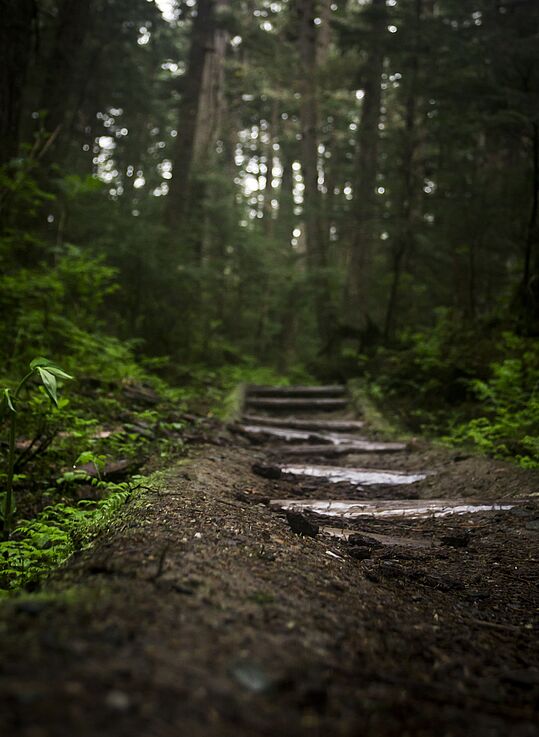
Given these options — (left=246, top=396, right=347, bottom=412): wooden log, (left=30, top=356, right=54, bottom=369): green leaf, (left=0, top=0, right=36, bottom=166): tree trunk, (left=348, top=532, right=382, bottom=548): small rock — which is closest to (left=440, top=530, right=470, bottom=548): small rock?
(left=348, top=532, right=382, bottom=548): small rock

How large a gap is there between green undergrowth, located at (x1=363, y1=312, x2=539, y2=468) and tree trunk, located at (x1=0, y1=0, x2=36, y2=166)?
5.94 m

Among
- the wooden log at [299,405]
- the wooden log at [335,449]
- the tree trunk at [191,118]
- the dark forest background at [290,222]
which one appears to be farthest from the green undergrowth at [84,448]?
the tree trunk at [191,118]

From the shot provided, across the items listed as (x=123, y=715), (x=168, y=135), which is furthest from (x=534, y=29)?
(x=123, y=715)

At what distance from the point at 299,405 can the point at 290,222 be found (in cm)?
1233

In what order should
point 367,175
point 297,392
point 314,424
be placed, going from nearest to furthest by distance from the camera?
point 314,424 → point 297,392 → point 367,175

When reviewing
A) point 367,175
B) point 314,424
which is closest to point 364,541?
point 314,424

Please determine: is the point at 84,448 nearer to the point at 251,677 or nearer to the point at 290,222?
the point at 251,677

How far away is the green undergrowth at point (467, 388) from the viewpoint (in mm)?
5121

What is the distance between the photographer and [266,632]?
143 centimetres

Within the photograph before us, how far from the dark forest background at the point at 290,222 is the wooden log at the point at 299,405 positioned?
660mm

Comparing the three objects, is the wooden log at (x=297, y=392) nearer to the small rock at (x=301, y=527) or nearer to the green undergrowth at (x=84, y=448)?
the green undergrowth at (x=84, y=448)

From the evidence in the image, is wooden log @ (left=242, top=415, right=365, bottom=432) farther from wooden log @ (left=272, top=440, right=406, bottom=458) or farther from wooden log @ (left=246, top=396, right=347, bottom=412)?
wooden log @ (left=246, top=396, right=347, bottom=412)

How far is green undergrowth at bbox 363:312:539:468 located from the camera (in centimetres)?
512

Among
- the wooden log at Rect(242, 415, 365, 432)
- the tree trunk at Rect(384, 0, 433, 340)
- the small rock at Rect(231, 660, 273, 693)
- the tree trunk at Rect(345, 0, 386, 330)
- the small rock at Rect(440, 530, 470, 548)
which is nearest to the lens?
the small rock at Rect(231, 660, 273, 693)
